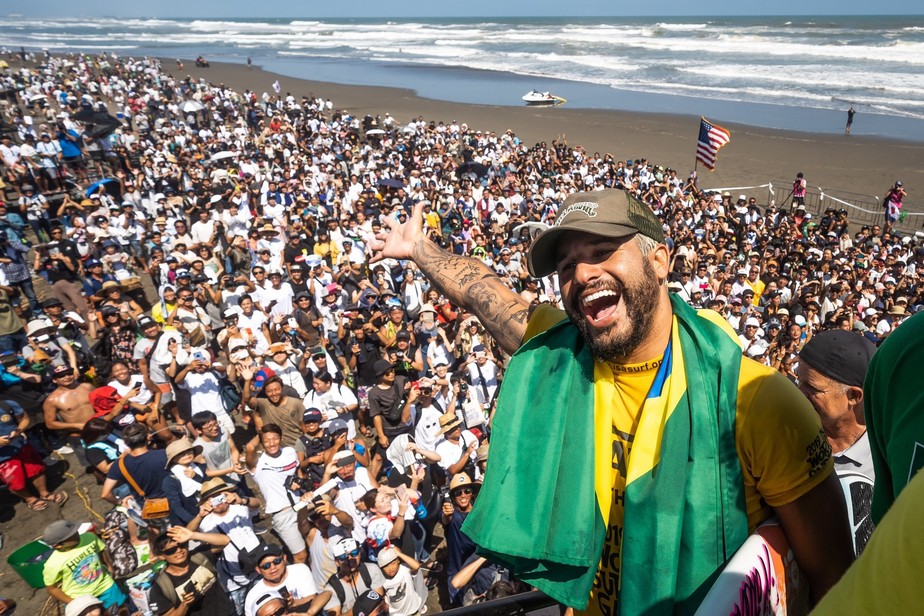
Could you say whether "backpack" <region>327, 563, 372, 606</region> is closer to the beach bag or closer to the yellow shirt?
the beach bag

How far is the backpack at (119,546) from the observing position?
16.3 feet

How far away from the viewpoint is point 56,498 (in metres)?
6.85

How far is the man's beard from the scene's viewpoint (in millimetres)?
1751

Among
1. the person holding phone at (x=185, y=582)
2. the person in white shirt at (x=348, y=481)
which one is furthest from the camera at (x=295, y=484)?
the person holding phone at (x=185, y=582)

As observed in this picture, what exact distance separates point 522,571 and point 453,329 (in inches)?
300

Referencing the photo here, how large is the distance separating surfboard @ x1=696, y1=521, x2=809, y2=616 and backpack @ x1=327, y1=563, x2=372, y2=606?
12.4 feet

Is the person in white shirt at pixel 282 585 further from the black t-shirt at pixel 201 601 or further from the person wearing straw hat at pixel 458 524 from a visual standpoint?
the person wearing straw hat at pixel 458 524

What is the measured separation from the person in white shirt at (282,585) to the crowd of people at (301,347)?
0.02 metres


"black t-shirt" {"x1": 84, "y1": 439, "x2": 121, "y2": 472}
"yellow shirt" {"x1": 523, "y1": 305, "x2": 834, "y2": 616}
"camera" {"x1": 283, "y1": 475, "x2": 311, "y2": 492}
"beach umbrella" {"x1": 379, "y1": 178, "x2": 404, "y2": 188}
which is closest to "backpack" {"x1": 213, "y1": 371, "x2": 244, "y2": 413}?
"black t-shirt" {"x1": 84, "y1": 439, "x2": 121, "y2": 472}

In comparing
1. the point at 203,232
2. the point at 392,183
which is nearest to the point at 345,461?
the point at 203,232

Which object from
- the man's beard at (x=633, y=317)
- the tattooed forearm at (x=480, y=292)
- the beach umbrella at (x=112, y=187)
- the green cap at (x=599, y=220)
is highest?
the green cap at (x=599, y=220)

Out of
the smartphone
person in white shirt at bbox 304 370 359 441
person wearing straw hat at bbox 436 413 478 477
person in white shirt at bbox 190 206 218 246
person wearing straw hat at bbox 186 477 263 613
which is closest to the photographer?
person wearing straw hat at bbox 186 477 263 613

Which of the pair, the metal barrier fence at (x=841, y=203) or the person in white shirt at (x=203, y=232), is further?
the metal barrier fence at (x=841, y=203)

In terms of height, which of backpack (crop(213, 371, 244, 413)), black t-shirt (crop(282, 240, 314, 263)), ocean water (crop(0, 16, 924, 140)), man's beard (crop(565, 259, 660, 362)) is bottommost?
backpack (crop(213, 371, 244, 413))
